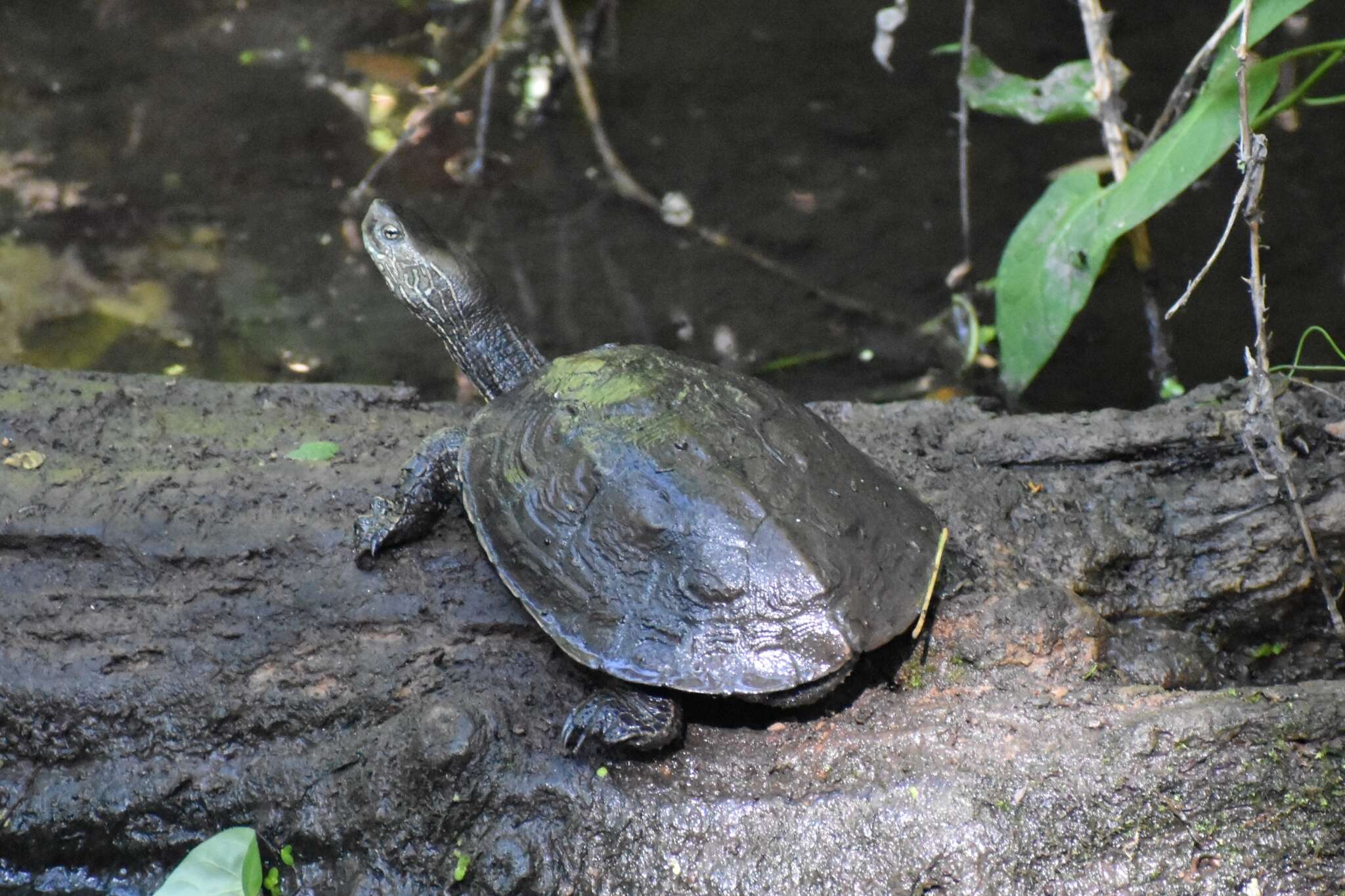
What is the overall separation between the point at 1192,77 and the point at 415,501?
2881 mm

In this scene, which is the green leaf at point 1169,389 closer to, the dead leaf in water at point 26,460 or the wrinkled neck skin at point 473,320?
the wrinkled neck skin at point 473,320

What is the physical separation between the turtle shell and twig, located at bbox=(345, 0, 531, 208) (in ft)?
8.74

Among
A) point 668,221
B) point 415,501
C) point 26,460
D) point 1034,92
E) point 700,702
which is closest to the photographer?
point 700,702

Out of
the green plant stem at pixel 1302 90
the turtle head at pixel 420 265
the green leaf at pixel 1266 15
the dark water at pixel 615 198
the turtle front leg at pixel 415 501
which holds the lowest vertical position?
the dark water at pixel 615 198

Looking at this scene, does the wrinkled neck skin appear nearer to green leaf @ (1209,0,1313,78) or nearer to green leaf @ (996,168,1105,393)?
green leaf @ (996,168,1105,393)

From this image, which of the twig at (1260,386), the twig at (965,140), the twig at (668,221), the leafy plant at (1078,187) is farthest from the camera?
the twig at (668,221)

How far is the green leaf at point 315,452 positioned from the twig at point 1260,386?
8.66 feet

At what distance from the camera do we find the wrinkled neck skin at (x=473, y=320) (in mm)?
3541

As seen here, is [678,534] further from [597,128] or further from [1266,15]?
[597,128]

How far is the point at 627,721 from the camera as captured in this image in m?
2.44

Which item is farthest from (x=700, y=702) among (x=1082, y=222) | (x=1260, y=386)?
(x=1082, y=222)

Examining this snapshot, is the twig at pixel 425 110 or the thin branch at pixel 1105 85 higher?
the thin branch at pixel 1105 85

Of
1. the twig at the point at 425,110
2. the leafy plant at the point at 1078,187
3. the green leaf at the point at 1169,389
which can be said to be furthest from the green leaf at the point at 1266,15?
the twig at the point at 425,110

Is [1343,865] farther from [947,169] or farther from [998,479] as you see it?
[947,169]
